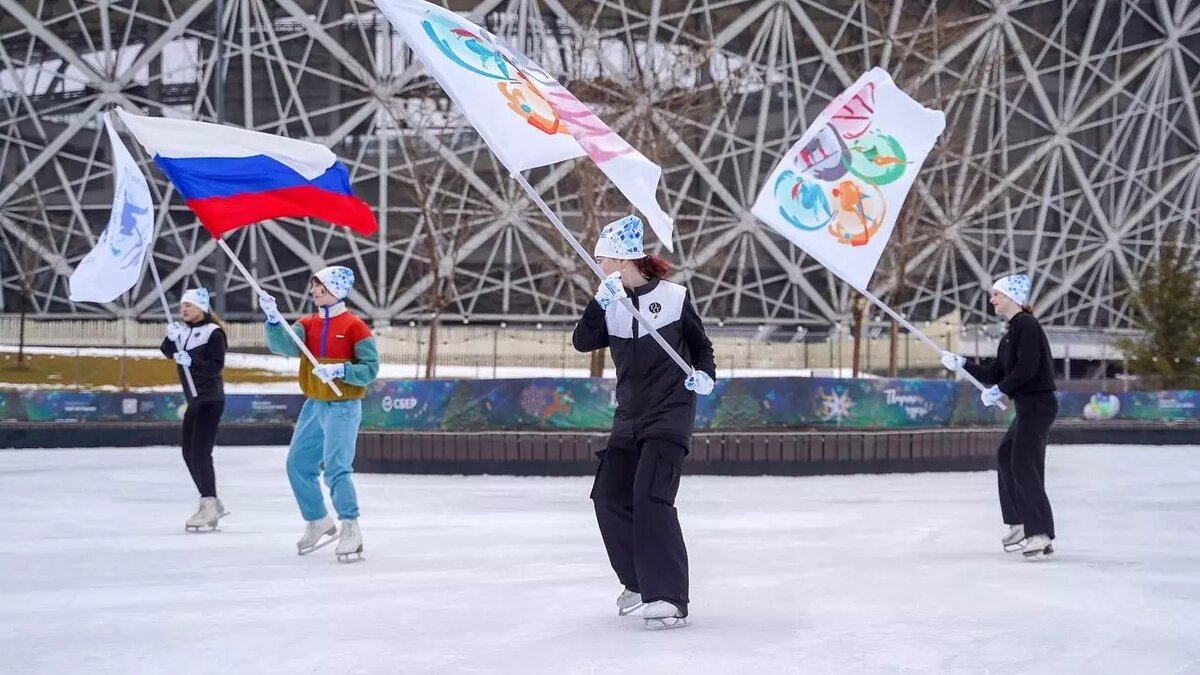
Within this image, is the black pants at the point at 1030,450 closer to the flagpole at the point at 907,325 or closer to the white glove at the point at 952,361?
the flagpole at the point at 907,325

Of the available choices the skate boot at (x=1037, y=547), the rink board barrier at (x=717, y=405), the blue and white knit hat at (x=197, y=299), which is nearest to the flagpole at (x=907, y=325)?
the skate boot at (x=1037, y=547)

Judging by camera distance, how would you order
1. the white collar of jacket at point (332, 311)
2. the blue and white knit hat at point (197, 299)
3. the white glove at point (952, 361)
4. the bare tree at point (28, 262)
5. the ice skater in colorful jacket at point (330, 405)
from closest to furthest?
the white glove at point (952, 361) < the ice skater in colorful jacket at point (330, 405) < the white collar of jacket at point (332, 311) < the blue and white knit hat at point (197, 299) < the bare tree at point (28, 262)

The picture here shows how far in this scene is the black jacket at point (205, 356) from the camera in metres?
10.7

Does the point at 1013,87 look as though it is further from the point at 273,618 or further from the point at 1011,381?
the point at 273,618

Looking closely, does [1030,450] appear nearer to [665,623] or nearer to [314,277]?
[665,623]

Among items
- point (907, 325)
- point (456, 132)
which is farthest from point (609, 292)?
point (456, 132)

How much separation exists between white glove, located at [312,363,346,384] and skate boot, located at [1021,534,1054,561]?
158 inches

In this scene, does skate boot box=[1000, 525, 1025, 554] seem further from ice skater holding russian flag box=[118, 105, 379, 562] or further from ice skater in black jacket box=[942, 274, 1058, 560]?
ice skater holding russian flag box=[118, 105, 379, 562]

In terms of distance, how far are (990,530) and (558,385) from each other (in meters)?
6.53

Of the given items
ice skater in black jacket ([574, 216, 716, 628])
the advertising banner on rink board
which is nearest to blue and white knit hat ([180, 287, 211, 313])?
ice skater in black jacket ([574, 216, 716, 628])

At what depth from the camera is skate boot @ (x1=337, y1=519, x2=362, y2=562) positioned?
8.63m

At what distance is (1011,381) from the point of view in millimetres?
8867

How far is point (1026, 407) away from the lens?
8.98m

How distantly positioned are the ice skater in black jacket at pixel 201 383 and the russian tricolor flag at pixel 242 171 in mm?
939
